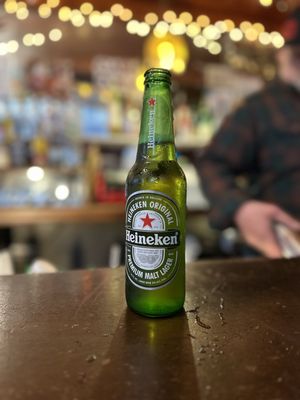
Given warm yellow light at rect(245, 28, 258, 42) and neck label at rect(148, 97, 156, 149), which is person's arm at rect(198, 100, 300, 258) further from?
warm yellow light at rect(245, 28, 258, 42)

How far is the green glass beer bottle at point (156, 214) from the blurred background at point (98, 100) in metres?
1.44

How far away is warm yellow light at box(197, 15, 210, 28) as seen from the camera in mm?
1854

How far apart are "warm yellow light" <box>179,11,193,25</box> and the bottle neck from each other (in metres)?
1.56

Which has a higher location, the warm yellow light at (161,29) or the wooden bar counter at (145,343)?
the warm yellow light at (161,29)

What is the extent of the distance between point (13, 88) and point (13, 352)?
2.04m

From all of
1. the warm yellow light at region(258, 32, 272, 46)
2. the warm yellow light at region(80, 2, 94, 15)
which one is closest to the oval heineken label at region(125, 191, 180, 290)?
the warm yellow light at region(80, 2, 94, 15)

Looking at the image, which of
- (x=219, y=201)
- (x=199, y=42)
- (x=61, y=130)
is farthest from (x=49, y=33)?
(x=219, y=201)

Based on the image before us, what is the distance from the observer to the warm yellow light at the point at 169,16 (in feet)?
6.14

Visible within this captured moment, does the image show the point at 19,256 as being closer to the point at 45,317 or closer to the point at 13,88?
the point at 13,88

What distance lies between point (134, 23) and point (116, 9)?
31 centimetres

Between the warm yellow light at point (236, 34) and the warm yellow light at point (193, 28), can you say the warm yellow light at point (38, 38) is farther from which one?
the warm yellow light at point (236, 34)

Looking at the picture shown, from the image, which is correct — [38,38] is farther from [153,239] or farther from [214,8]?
[153,239]

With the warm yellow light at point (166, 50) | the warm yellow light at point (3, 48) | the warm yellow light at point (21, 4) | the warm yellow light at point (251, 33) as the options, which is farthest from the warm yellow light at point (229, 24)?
the warm yellow light at point (3, 48)

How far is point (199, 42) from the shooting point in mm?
2426
